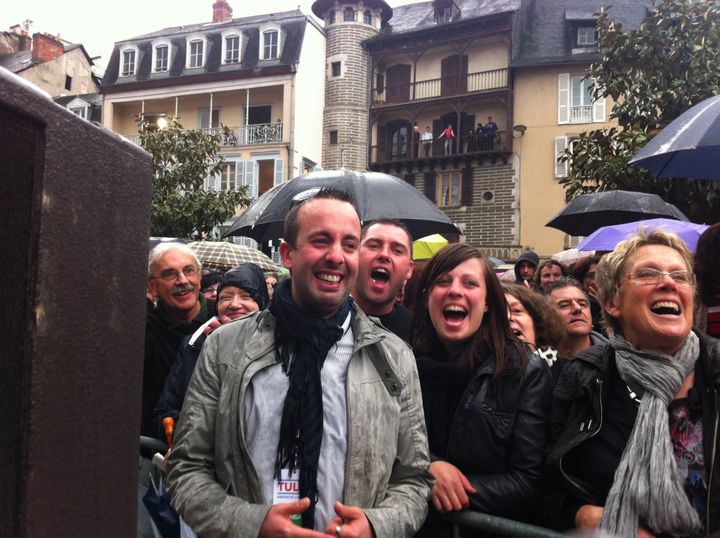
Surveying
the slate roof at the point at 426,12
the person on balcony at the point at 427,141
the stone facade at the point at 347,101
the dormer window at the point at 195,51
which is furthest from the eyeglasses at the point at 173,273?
the dormer window at the point at 195,51

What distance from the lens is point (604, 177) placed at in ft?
29.9

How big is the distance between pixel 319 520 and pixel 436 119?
2767 centimetres

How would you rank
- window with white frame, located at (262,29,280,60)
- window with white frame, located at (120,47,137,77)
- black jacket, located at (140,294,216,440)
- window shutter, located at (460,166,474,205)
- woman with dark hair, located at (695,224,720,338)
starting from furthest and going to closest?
window with white frame, located at (120,47,137,77)
window with white frame, located at (262,29,280,60)
window shutter, located at (460,166,474,205)
black jacket, located at (140,294,216,440)
woman with dark hair, located at (695,224,720,338)

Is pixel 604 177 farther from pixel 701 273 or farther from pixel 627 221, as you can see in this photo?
pixel 701 273

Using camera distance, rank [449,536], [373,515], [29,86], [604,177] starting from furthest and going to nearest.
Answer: [604,177] < [449,536] < [373,515] < [29,86]

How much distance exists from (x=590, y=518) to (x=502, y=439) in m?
0.40

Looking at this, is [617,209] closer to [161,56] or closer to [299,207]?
[299,207]

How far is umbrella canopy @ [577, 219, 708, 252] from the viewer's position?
5.25m

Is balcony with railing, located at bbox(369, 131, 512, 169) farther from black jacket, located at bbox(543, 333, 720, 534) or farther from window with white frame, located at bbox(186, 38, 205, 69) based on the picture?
black jacket, located at bbox(543, 333, 720, 534)

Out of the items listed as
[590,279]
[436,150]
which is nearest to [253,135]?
[436,150]

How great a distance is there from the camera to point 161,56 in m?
31.2

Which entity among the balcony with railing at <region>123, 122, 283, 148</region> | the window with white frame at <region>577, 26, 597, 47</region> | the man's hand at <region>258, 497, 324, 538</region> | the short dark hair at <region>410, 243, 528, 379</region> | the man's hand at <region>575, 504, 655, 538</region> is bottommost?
the man's hand at <region>575, 504, 655, 538</region>

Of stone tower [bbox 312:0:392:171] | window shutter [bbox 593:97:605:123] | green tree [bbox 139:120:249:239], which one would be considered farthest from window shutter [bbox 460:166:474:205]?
green tree [bbox 139:120:249:239]

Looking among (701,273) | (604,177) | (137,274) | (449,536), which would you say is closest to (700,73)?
(604,177)
